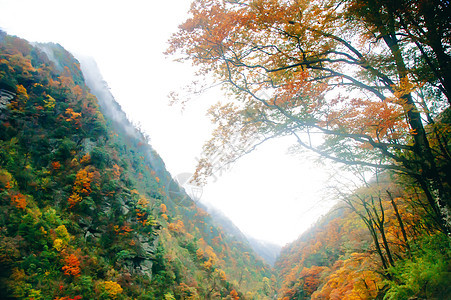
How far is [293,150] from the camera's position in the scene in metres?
5.33

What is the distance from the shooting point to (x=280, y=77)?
15.5 ft

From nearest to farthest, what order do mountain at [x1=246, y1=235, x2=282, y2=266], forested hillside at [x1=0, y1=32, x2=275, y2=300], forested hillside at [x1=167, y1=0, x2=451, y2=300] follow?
forested hillside at [x1=167, y1=0, x2=451, y2=300]
forested hillside at [x1=0, y1=32, x2=275, y2=300]
mountain at [x1=246, y1=235, x2=282, y2=266]

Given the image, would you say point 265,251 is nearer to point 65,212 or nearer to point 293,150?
point 65,212

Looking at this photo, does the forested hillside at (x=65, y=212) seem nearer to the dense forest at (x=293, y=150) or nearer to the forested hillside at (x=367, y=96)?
the dense forest at (x=293, y=150)

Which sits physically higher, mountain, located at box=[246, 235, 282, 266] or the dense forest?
the dense forest

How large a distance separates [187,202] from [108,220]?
112 feet

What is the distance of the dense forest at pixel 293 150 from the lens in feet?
11.7

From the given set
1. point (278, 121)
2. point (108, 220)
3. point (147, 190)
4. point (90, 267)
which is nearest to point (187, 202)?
point (147, 190)

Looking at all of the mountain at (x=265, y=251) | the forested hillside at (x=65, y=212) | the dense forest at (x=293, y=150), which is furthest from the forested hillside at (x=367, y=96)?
the mountain at (x=265, y=251)

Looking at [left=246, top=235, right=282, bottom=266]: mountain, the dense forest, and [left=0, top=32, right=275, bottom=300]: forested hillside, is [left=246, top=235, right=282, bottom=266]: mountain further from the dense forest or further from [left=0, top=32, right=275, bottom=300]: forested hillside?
the dense forest

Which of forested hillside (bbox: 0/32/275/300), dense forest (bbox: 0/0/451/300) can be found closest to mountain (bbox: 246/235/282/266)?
forested hillside (bbox: 0/32/275/300)

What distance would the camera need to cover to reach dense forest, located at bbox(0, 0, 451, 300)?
3557 mm

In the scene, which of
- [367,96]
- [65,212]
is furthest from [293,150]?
[65,212]

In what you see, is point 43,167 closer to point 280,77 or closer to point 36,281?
point 36,281
